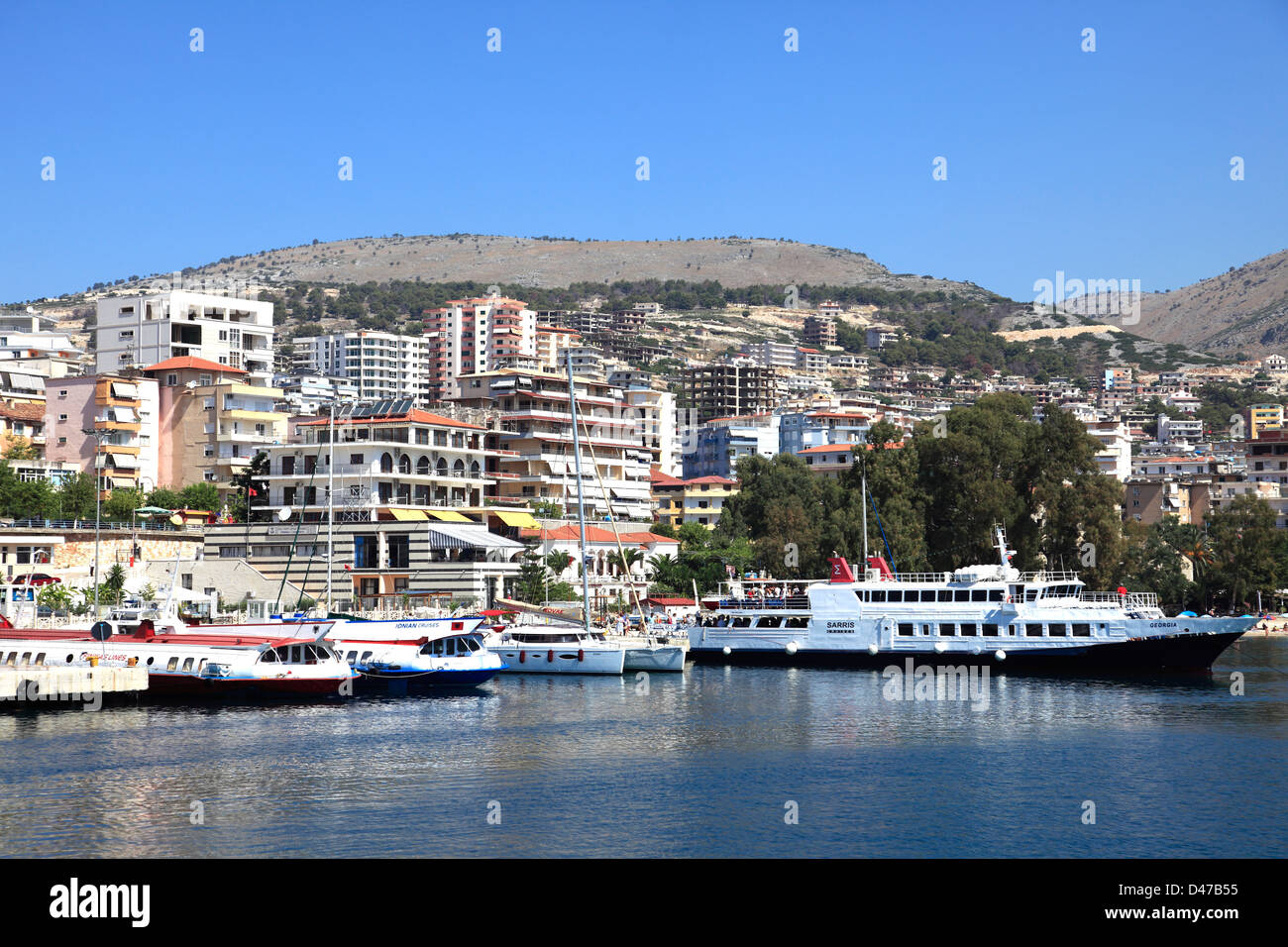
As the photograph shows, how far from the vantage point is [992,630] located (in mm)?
63812

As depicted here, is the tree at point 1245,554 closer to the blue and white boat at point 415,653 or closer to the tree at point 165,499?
the blue and white boat at point 415,653

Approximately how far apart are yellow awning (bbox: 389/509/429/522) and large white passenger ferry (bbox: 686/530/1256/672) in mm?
19420

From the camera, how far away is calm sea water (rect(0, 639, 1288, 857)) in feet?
85.7

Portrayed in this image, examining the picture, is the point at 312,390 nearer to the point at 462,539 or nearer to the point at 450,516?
the point at 450,516

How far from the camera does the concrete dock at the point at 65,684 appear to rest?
4547 centimetres

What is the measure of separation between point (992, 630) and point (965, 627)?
4.42ft

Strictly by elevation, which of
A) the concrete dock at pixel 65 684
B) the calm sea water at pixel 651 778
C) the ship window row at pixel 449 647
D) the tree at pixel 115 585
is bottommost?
the calm sea water at pixel 651 778

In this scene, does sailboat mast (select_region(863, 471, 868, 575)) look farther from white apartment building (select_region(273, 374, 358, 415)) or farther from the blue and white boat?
white apartment building (select_region(273, 374, 358, 415))

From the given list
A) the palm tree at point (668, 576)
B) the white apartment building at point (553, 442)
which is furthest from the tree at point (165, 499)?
the palm tree at point (668, 576)

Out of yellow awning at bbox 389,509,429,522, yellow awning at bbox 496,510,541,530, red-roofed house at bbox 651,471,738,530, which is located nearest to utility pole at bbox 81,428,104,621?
yellow awning at bbox 389,509,429,522

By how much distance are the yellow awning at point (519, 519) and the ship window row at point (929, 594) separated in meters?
28.0

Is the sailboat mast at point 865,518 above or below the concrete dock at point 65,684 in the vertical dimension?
above
